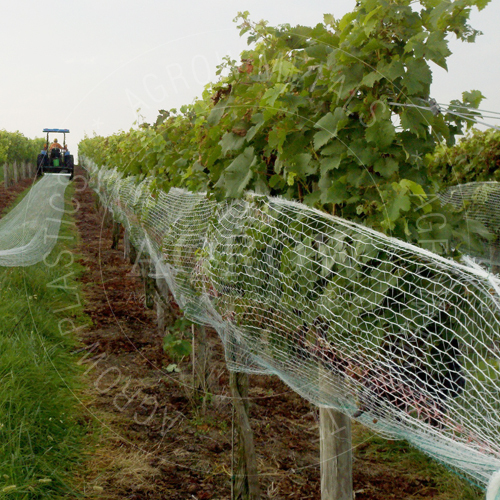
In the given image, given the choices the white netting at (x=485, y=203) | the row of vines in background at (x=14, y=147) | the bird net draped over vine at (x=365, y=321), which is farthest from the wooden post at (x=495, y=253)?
the row of vines in background at (x=14, y=147)

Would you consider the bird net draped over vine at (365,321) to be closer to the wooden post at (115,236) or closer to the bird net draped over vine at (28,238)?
the bird net draped over vine at (28,238)

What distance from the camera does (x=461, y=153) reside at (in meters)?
7.25

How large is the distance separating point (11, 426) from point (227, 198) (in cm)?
213

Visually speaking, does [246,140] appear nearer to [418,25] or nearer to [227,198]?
[227,198]

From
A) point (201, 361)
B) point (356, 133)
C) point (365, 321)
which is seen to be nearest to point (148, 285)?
point (201, 361)

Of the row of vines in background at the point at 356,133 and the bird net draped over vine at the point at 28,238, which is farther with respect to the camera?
the bird net draped over vine at the point at 28,238

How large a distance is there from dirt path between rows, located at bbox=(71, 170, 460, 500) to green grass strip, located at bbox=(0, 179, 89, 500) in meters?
0.18

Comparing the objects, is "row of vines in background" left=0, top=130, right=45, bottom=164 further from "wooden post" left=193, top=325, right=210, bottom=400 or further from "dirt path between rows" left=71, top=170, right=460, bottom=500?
"wooden post" left=193, top=325, right=210, bottom=400

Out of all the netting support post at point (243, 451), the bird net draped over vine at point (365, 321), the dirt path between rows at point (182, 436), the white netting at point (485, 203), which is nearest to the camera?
the bird net draped over vine at point (365, 321)

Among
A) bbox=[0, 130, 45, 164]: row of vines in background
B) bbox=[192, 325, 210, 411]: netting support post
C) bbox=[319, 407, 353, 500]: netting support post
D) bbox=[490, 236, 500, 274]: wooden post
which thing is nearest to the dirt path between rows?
bbox=[192, 325, 210, 411]: netting support post

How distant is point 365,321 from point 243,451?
1.71 m

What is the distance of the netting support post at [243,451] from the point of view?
302 centimetres

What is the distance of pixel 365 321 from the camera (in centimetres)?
163

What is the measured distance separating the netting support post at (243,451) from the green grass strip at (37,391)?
104 centimetres
